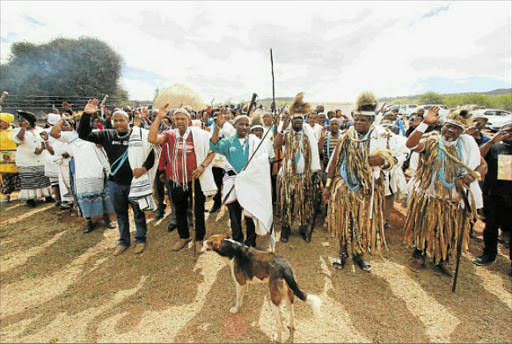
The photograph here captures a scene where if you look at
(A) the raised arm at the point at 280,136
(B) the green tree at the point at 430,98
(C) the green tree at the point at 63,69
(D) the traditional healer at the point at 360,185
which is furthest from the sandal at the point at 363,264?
(B) the green tree at the point at 430,98

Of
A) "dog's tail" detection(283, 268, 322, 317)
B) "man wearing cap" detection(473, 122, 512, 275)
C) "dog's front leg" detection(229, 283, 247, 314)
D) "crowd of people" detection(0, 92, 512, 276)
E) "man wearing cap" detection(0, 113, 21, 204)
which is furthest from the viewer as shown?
"man wearing cap" detection(0, 113, 21, 204)

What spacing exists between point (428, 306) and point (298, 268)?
5.35ft

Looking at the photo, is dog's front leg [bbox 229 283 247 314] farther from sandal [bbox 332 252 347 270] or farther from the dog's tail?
sandal [bbox 332 252 347 270]

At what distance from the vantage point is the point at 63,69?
2852 cm

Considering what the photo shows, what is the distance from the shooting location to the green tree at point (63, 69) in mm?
27734

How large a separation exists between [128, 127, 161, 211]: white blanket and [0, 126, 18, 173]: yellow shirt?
16.9 ft

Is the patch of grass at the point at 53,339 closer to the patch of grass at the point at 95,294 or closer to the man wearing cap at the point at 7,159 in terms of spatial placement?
the patch of grass at the point at 95,294

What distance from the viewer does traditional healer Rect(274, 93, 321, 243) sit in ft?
13.8

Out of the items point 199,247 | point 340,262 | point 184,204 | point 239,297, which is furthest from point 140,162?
point 340,262

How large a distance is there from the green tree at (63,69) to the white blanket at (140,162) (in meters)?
31.0

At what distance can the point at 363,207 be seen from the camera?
11.0 ft

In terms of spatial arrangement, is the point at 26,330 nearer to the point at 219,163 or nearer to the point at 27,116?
the point at 219,163

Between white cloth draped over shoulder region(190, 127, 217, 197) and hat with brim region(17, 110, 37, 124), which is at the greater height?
hat with brim region(17, 110, 37, 124)

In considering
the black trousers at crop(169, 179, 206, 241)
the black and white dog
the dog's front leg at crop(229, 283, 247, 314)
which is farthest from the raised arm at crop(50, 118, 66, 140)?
the dog's front leg at crop(229, 283, 247, 314)
